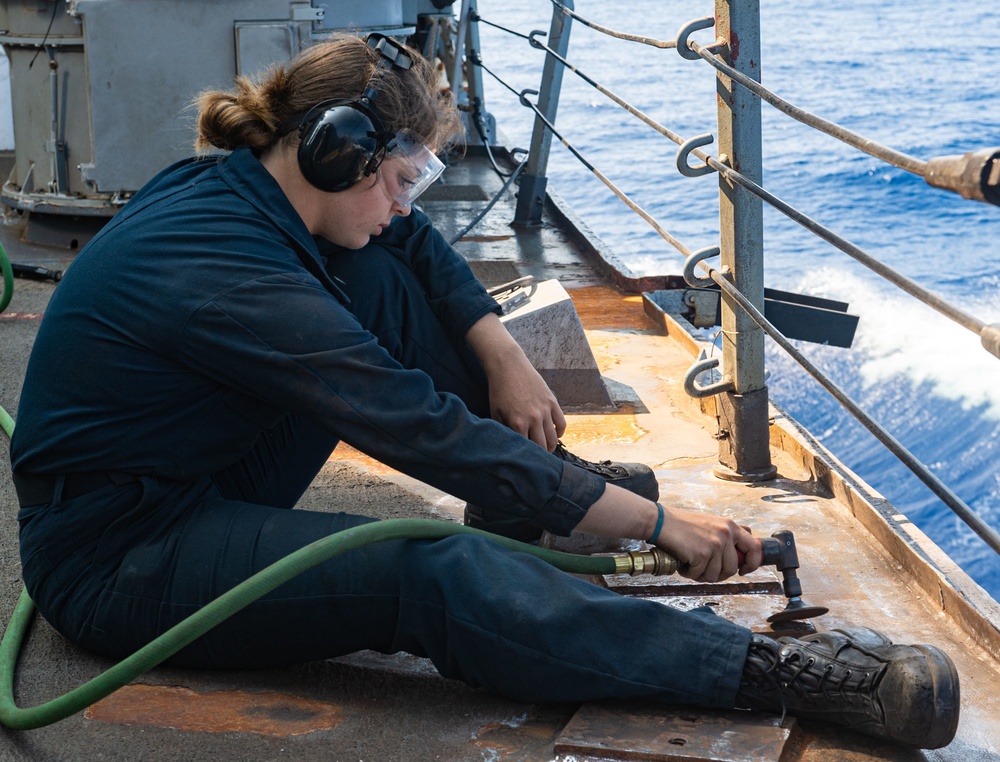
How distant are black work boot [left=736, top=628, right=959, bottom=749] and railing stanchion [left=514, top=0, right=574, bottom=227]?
3597 mm

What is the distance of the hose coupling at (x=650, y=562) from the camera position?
1.72m

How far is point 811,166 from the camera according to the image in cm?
1833

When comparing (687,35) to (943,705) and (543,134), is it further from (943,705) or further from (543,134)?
(543,134)

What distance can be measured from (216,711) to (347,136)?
895mm

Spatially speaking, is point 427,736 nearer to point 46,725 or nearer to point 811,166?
point 46,725

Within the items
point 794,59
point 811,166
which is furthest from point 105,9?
point 794,59

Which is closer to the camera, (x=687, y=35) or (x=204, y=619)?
(x=204, y=619)

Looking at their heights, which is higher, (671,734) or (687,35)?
(687,35)

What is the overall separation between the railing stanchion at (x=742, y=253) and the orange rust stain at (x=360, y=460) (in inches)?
33.2

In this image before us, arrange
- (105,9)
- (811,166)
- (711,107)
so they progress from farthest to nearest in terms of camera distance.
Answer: (711,107)
(811,166)
(105,9)

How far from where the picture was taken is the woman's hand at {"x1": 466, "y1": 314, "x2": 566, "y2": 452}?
2.05 meters

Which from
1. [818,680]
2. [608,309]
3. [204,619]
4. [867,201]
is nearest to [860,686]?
[818,680]

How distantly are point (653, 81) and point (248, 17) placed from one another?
23.2 m

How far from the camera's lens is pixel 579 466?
2.15 m
